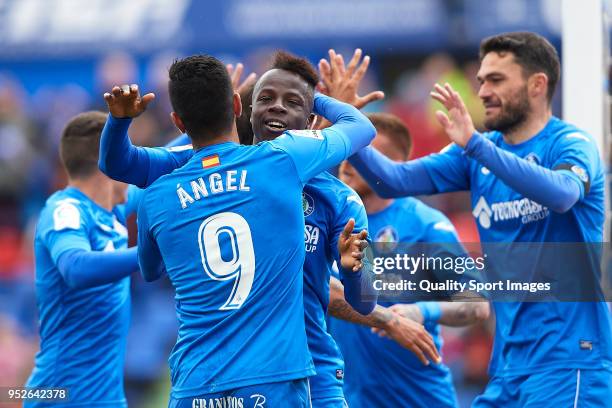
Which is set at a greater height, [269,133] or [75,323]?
[269,133]

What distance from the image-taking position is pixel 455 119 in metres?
5.66

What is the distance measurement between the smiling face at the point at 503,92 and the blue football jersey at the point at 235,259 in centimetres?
195

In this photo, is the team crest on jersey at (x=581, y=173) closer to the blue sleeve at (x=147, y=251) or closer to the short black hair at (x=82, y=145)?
the blue sleeve at (x=147, y=251)

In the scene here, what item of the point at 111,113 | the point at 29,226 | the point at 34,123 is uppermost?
the point at 34,123

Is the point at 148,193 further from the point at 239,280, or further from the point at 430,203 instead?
the point at 430,203

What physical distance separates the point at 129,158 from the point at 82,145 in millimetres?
1641

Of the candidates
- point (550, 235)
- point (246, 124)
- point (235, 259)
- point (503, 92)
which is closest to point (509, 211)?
point (550, 235)

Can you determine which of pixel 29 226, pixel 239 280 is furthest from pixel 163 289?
pixel 239 280

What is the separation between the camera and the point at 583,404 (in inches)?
219

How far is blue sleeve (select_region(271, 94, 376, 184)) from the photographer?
14.8ft

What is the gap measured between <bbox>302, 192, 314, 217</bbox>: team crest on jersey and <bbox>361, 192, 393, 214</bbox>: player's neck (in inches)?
78.4

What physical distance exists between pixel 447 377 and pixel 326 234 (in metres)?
2.21

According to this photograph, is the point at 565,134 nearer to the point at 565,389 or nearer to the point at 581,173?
the point at 581,173

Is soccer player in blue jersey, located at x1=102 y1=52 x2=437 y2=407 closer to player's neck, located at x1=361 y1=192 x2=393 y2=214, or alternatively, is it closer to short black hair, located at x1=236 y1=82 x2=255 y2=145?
short black hair, located at x1=236 y1=82 x2=255 y2=145
